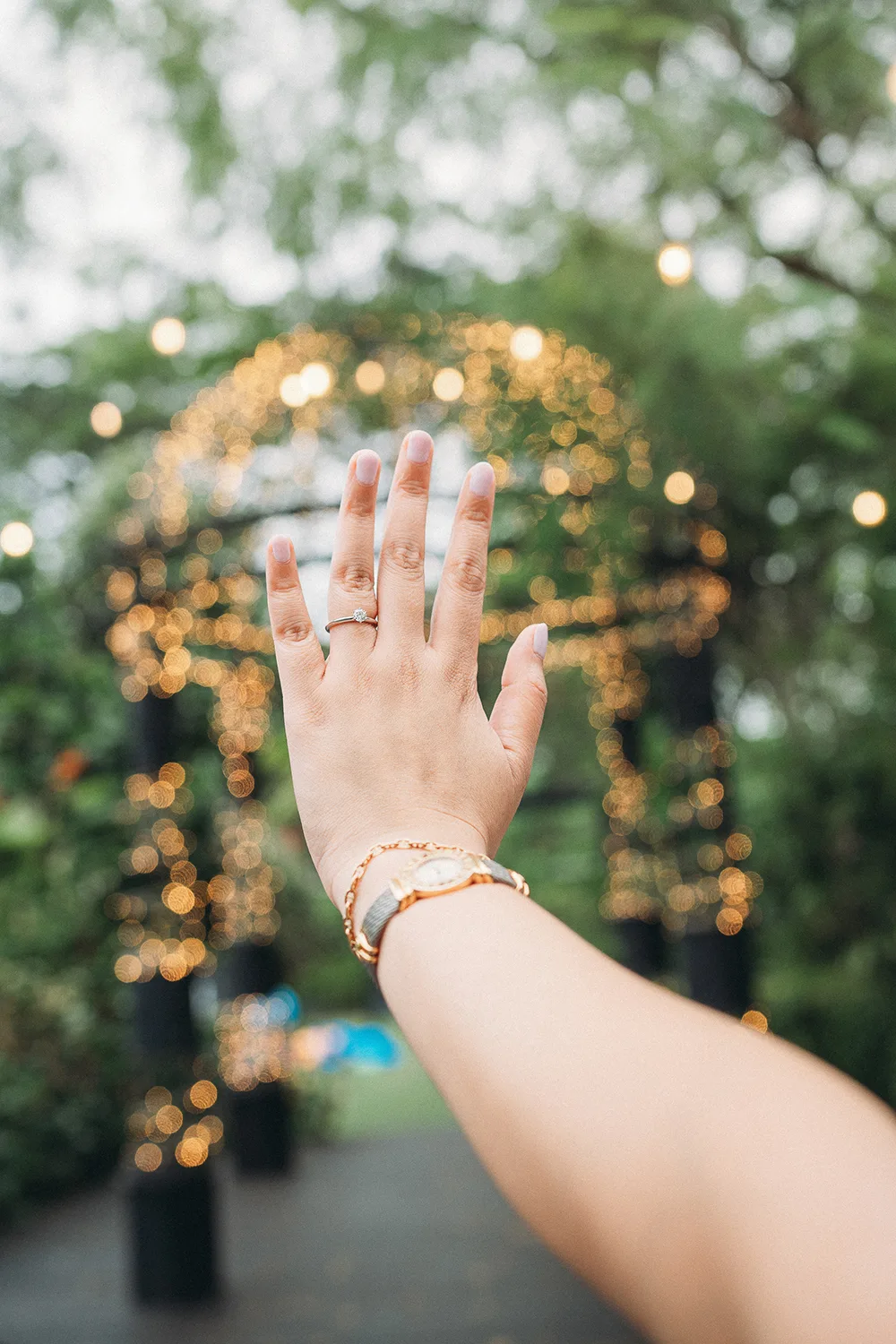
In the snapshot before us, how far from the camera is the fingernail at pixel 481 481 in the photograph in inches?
31.7

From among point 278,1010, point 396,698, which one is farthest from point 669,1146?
point 278,1010

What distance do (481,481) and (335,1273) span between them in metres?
5.40

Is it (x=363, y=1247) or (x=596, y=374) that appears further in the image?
(x=363, y=1247)

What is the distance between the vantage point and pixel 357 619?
0.75 meters

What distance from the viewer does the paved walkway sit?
14.6 ft

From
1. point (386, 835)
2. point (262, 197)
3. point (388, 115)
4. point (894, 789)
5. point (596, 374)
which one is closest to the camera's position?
point (386, 835)

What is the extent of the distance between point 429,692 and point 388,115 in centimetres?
466

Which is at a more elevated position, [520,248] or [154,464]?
[520,248]

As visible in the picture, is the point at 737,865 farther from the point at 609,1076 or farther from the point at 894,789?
the point at 609,1076

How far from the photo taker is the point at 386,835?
25.1 inches

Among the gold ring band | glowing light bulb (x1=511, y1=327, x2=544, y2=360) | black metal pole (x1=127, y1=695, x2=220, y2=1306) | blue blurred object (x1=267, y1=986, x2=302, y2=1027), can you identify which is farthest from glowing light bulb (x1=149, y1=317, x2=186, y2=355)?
blue blurred object (x1=267, y1=986, x2=302, y2=1027)

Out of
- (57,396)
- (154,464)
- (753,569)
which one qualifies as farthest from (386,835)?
(57,396)

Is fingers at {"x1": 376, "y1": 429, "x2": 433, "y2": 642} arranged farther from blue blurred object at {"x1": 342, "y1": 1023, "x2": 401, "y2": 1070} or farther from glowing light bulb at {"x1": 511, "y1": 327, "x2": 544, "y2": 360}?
blue blurred object at {"x1": 342, "y1": 1023, "x2": 401, "y2": 1070}

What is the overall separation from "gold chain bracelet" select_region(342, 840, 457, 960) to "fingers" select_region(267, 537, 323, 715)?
5.3 inches
